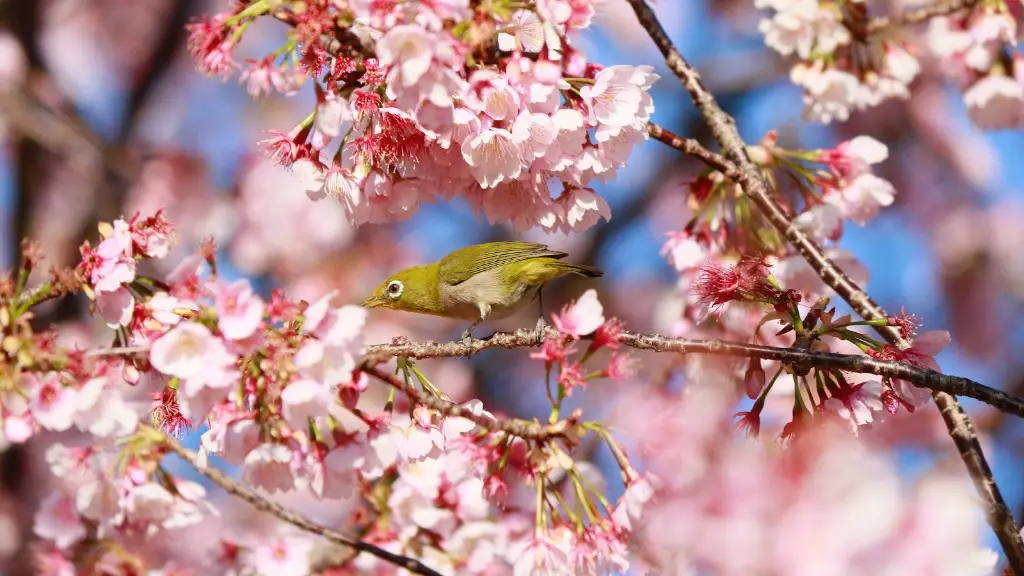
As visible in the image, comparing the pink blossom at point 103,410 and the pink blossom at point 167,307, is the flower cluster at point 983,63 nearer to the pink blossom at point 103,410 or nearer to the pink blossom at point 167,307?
→ the pink blossom at point 167,307

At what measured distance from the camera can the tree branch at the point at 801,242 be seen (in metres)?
2.25

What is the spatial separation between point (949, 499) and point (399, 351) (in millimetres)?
1201

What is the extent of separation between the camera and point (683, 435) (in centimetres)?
235

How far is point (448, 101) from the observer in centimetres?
201

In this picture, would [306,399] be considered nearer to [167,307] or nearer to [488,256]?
[167,307]

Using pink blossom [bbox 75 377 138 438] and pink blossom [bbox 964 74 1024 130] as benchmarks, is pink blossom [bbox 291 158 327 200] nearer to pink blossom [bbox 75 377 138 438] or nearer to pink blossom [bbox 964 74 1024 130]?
pink blossom [bbox 75 377 138 438]

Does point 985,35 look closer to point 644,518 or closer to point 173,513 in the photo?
point 644,518

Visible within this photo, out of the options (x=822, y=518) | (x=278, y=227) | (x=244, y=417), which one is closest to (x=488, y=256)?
(x=244, y=417)

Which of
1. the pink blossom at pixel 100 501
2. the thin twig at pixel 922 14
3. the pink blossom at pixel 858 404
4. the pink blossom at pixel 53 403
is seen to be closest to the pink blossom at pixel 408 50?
the pink blossom at pixel 53 403

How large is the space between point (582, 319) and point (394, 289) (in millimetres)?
1962

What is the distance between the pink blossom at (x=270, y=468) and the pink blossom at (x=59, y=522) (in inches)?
34.3

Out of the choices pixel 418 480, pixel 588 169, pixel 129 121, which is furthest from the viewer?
pixel 129 121

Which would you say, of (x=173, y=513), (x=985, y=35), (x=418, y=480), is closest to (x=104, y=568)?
(x=173, y=513)

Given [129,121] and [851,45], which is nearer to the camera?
[851,45]
